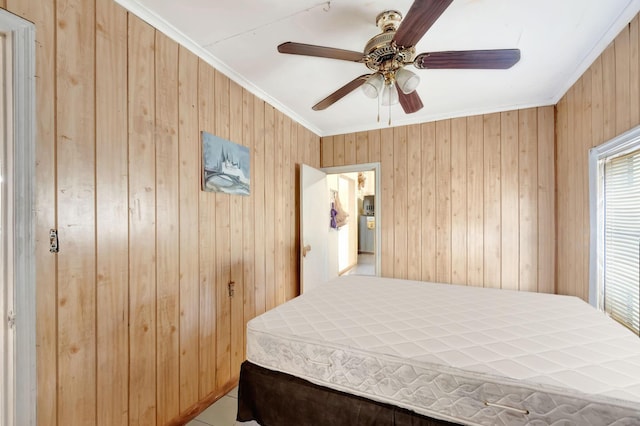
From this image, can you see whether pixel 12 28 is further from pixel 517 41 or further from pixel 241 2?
pixel 517 41

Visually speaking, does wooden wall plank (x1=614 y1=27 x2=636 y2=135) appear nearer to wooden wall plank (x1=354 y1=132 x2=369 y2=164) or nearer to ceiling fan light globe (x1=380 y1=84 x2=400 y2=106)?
ceiling fan light globe (x1=380 y1=84 x2=400 y2=106)

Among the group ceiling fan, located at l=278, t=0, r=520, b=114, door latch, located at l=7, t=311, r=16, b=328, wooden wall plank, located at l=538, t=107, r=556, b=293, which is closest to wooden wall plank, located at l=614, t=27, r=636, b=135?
ceiling fan, located at l=278, t=0, r=520, b=114

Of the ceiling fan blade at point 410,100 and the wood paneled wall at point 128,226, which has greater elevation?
the ceiling fan blade at point 410,100

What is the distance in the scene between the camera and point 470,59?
134cm

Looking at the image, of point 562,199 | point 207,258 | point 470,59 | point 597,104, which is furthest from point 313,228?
point 597,104

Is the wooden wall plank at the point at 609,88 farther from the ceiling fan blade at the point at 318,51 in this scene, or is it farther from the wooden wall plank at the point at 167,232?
the wooden wall plank at the point at 167,232

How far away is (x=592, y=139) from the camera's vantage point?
1.87 m

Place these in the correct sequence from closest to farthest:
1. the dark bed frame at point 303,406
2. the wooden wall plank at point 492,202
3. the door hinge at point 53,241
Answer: the dark bed frame at point 303,406 < the door hinge at point 53,241 < the wooden wall plank at point 492,202

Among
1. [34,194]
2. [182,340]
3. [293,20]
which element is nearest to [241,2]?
[293,20]

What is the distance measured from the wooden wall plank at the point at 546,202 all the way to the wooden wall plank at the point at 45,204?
3.66 meters

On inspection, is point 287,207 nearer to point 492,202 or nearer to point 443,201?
point 443,201

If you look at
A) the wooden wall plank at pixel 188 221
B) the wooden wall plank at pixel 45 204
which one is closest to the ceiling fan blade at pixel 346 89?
the wooden wall plank at pixel 188 221

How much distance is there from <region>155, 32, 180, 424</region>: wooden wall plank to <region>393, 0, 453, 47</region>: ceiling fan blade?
136 cm

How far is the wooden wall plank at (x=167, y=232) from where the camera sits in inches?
60.3
